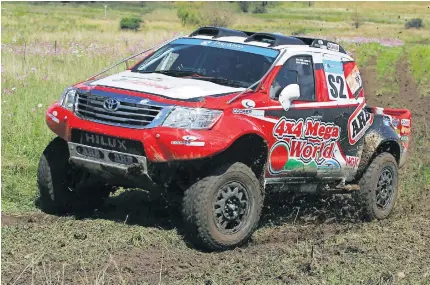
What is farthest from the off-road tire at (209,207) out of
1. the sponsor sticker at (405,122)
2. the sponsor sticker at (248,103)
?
the sponsor sticker at (405,122)

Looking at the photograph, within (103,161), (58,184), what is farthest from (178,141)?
(58,184)

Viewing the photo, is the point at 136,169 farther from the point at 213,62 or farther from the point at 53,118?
the point at 213,62

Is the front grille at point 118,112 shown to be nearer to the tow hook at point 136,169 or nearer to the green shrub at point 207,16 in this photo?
the tow hook at point 136,169

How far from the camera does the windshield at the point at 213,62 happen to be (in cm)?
837

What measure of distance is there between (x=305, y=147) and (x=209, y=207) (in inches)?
65.9

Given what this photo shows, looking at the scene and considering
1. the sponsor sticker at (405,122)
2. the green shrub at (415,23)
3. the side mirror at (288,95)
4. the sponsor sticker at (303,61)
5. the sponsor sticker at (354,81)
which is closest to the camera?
the side mirror at (288,95)

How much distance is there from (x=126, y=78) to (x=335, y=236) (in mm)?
2600

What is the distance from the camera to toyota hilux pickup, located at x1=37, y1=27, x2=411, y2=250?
24.2 feet

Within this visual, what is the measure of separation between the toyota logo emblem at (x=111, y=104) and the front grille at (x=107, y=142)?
0.83ft

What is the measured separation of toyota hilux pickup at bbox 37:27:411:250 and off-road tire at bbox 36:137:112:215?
0.04ft

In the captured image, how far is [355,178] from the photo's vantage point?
32.1ft

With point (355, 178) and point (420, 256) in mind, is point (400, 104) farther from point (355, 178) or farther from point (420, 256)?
point (420, 256)

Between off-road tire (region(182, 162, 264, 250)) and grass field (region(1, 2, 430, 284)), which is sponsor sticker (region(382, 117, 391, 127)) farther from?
off-road tire (region(182, 162, 264, 250))

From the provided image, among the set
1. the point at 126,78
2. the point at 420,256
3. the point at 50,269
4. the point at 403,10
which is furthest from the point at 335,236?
the point at 403,10
